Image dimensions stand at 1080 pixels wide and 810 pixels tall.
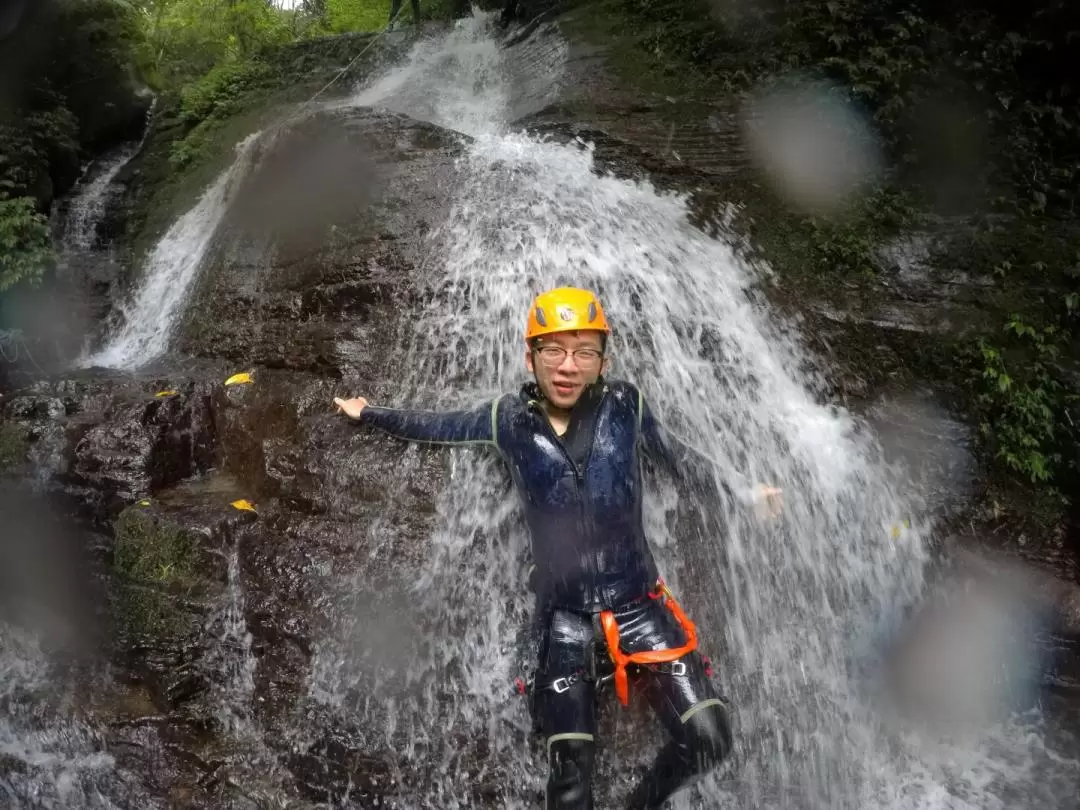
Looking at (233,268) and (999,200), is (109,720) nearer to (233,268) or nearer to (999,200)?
(233,268)

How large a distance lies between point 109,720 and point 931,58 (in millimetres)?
8866

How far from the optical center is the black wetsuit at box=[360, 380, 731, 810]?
286 centimetres

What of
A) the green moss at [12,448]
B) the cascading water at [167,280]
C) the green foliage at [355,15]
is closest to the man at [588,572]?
the green moss at [12,448]

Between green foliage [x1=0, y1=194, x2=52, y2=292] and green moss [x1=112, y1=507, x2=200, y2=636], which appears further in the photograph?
green foliage [x1=0, y1=194, x2=52, y2=292]

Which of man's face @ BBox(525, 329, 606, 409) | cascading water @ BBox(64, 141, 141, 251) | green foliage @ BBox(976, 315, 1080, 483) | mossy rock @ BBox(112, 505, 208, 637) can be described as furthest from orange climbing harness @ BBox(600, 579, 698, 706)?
cascading water @ BBox(64, 141, 141, 251)

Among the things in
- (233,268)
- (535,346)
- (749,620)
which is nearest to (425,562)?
(535,346)

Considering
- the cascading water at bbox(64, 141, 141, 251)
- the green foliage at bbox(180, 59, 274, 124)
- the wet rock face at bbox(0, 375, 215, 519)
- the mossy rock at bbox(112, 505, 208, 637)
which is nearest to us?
the mossy rock at bbox(112, 505, 208, 637)

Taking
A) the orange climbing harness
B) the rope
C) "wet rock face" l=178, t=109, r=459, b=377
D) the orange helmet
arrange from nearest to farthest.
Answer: the orange climbing harness → the orange helmet → "wet rock face" l=178, t=109, r=459, b=377 → the rope

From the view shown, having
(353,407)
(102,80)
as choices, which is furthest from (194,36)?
(353,407)

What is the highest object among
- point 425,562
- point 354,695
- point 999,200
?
point 999,200

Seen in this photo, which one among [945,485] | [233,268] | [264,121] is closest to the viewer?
[945,485]

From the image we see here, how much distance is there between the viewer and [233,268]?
20.2ft

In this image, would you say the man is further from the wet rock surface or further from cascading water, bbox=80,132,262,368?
cascading water, bbox=80,132,262,368

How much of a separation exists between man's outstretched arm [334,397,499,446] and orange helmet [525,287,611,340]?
0.52m
